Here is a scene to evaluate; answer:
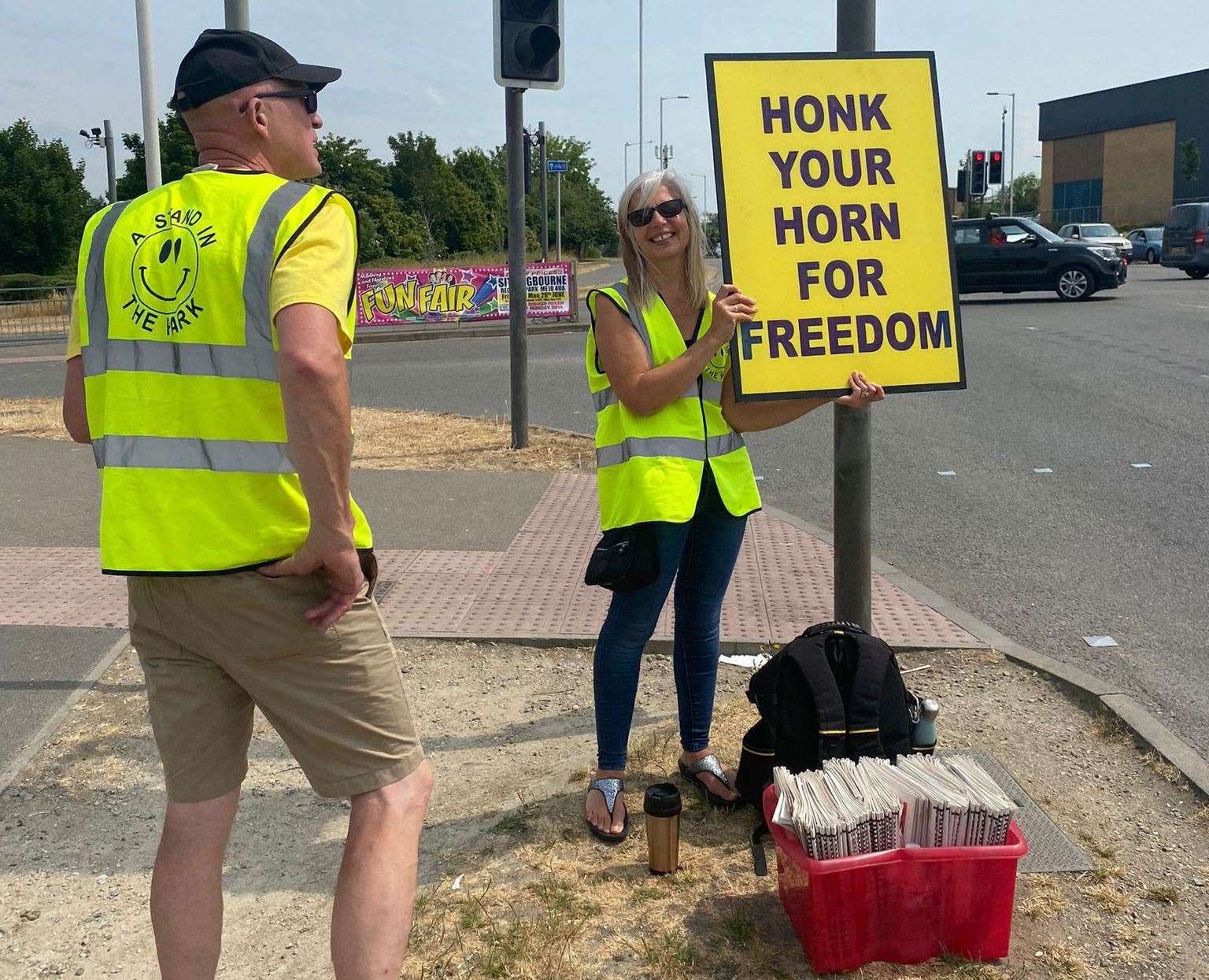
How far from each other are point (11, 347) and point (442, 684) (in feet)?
77.9

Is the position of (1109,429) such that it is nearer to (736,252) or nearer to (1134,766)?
(1134,766)

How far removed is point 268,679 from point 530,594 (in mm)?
3521

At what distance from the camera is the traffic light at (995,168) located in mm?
26391

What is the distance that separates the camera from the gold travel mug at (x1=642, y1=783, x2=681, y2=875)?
3035 mm

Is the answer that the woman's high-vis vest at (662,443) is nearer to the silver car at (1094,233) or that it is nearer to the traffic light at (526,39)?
the traffic light at (526,39)

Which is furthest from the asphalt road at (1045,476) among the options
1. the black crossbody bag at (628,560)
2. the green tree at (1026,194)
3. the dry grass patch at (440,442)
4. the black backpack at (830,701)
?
the green tree at (1026,194)

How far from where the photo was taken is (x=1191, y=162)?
2628 inches

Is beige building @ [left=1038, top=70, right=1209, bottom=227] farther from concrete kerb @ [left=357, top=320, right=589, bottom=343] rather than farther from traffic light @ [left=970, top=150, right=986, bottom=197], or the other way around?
concrete kerb @ [left=357, top=320, right=589, bottom=343]

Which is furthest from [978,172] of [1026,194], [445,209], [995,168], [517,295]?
[1026,194]

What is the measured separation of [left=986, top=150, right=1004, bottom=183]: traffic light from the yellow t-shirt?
87.1 ft

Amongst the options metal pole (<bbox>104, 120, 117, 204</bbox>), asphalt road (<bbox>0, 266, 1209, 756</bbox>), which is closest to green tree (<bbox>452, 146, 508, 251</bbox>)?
metal pole (<bbox>104, 120, 117, 204</bbox>)

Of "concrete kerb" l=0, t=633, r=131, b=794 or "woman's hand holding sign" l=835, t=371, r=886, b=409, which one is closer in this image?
"woman's hand holding sign" l=835, t=371, r=886, b=409

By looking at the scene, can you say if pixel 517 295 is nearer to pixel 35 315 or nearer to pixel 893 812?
pixel 893 812

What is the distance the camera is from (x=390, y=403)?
1309 centimetres
